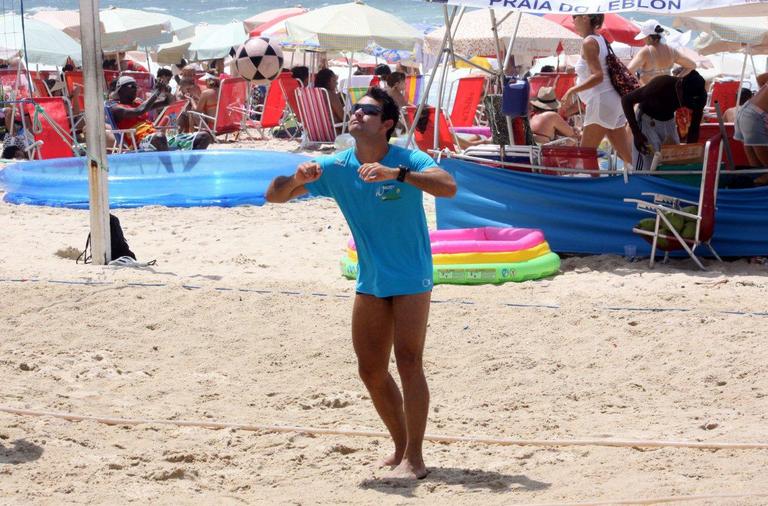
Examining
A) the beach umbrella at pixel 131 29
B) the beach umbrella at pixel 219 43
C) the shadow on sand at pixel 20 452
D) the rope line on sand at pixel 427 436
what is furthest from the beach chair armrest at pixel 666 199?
the beach umbrella at pixel 219 43

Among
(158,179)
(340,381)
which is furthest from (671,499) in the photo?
(158,179)

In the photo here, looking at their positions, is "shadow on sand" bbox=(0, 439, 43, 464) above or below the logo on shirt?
below

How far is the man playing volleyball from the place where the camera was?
3781 millimetres

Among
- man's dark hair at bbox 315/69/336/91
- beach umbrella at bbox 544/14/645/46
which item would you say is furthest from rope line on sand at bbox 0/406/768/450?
beach umbrella at bbox 544/14/645/46

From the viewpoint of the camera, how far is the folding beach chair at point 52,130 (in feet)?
44.7

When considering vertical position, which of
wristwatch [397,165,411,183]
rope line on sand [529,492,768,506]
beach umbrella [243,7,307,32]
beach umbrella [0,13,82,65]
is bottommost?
rope line on sand [529,492,768,506]

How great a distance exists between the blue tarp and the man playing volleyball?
4.15 m

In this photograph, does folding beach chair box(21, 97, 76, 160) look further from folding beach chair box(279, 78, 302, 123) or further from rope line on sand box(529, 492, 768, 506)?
rope line on sand box(529, 492, 768, 506)

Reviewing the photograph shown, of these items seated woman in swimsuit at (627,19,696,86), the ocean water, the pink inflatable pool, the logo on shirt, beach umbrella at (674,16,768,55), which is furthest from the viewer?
the ocean water

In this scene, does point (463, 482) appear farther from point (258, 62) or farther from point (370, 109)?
point (258, 62)

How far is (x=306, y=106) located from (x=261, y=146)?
3.48 feet

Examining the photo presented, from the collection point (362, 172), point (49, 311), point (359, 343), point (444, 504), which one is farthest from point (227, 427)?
point (49, 311)

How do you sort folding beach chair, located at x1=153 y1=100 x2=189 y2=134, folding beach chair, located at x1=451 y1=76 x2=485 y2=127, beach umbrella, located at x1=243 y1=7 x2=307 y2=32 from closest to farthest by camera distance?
folding beach chair, located at x1=451 y1=76 x2=485 y2=127, folding beach chair, located at x1=153 y1=100 x2=189 y2=134, beach umbrella, located at x1=243 y1=7 x2=307 y2=32

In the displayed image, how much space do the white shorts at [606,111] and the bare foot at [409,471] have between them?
4878 millimetres
